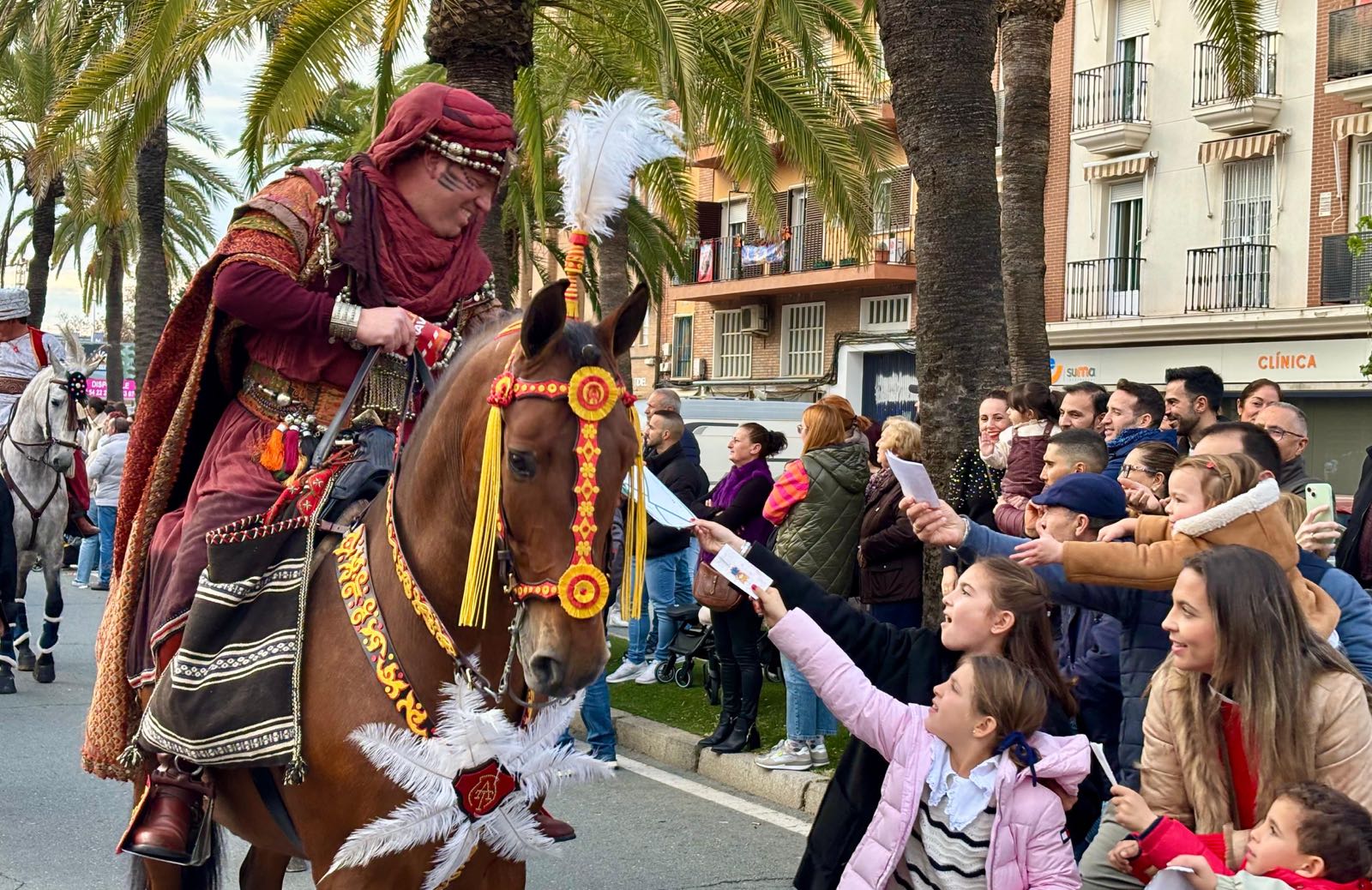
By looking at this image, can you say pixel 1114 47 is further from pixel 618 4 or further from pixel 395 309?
pixel 395 309

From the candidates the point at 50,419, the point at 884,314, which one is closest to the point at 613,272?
the point at 50,419

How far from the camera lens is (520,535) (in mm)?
3027

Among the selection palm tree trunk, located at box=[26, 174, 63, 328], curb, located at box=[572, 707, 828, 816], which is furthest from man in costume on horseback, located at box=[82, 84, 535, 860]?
palm tree trunk, located at box=[26, 174, 63, 328]

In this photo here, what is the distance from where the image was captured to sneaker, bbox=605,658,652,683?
1048 centimetres

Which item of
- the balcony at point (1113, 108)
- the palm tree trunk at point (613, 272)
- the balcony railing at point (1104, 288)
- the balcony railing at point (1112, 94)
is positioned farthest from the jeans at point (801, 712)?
the balcony railing at point (1112, 94)

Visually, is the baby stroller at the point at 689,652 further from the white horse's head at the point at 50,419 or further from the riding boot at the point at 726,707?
the white horse's head at the point at 50,419

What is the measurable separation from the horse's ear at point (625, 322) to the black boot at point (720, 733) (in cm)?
513

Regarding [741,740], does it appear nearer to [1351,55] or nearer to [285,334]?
[285,334]

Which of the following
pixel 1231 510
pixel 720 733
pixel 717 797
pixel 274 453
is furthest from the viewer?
pixel 720 733

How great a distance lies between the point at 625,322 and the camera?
3.31m

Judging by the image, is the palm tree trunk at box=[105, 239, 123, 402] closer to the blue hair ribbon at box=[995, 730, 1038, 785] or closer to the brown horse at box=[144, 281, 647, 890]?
the brown horse at box=[144, 281, 647, 890]

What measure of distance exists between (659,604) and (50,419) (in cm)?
500

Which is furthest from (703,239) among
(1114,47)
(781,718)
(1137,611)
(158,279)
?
(1137,611)

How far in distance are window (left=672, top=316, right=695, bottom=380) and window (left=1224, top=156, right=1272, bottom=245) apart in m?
18.0
